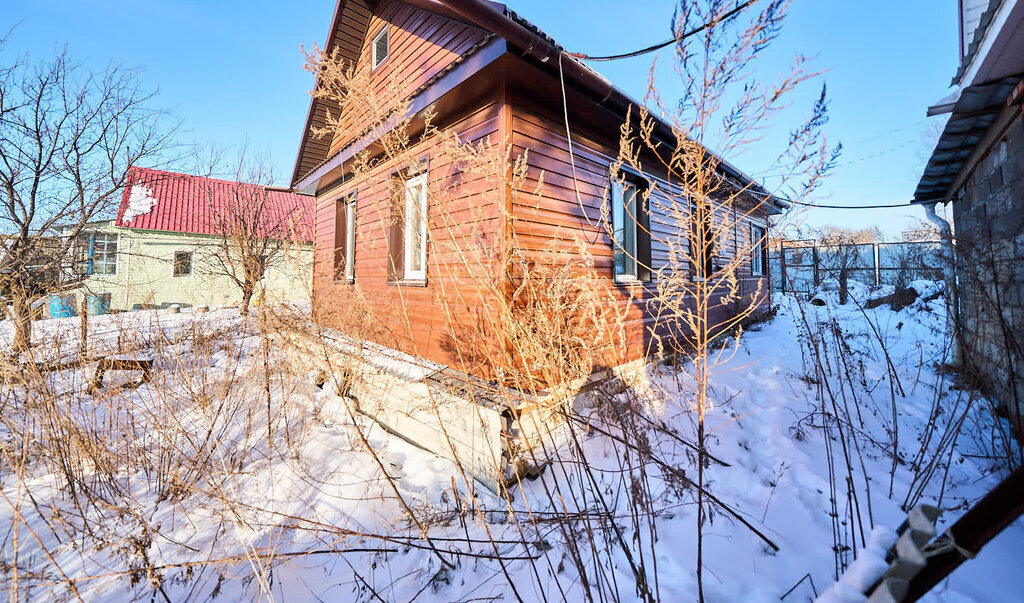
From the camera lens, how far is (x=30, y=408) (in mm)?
2473

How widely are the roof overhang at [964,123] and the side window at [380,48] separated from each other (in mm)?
6779

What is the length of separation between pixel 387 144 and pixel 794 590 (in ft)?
9.25

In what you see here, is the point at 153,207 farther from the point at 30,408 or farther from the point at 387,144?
the point at 387,144

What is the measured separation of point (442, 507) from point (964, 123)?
552cm

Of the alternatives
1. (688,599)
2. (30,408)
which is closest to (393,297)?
(30,408)

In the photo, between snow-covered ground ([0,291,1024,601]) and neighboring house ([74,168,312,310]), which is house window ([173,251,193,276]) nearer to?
neighboring house ([74,168,312,310])

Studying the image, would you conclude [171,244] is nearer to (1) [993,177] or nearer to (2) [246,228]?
(2) [246,228]

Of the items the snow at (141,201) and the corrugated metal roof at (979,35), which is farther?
the snow at (141,201)

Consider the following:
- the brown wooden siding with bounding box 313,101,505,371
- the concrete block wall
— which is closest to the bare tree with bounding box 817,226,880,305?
the concrete block wall

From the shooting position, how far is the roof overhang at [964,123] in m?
2.66

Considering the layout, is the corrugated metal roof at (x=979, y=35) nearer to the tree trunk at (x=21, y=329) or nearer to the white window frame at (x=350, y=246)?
the tree trunk at (x=21, y=329)

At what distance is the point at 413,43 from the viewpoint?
5.04 metres

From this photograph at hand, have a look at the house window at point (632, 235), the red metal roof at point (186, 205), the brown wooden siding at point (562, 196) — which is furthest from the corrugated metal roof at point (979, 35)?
the red metal roof at point (186, 205)

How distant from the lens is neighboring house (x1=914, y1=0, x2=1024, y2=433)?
2307 mm
